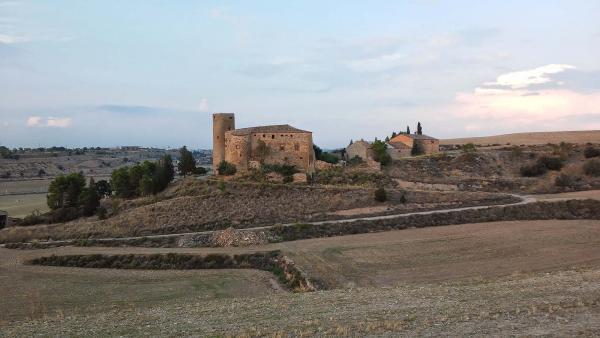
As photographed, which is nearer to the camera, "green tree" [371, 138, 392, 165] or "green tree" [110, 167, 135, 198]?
"green tree" [110, 167, 135, 198]

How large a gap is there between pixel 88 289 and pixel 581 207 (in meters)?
32.4

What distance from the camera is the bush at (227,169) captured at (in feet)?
156

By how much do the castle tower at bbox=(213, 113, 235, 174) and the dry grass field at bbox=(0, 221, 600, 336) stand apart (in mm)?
18718

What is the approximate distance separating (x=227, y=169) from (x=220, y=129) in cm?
463

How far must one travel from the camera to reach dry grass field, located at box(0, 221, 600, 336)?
489 inches

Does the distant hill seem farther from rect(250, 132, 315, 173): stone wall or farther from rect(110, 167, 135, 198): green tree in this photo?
rect(110, 167, 135, 198): green tree

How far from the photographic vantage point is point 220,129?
50.1m

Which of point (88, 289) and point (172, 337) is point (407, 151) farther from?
point (172, 337)

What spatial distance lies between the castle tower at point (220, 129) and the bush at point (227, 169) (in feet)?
6.43

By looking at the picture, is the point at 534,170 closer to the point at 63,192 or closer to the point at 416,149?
the point at 416,149

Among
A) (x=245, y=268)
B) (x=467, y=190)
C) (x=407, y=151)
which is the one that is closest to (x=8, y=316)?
(x=245, y=268)

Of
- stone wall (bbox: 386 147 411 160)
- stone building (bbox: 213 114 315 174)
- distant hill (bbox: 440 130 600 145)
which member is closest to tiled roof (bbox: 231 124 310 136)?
stone building (bbox: 213 114 315 174)

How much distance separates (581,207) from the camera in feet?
122

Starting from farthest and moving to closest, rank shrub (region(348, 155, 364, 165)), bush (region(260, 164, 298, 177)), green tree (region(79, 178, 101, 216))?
shrub (region(348, 155, 364, 165)), green tree (region(79, 178, 101, 216)), bush (region(260, 164, 298, 177))
